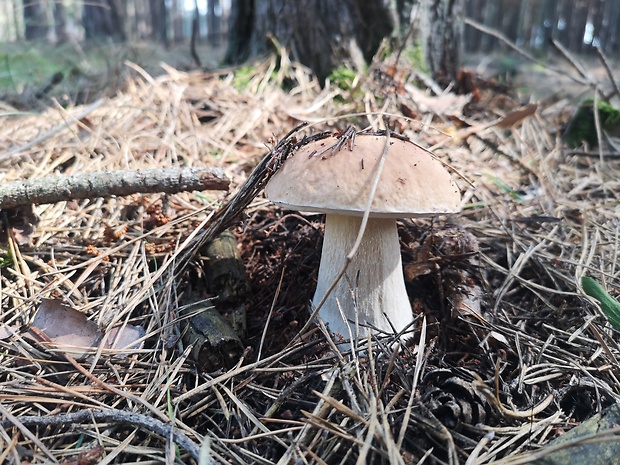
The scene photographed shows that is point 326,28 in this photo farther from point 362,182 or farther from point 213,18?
point 213,18

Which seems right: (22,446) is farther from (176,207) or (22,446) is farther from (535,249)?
(535,249)

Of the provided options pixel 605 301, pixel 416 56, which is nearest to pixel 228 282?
pixel 605 301

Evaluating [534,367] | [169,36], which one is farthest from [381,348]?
[169,36]

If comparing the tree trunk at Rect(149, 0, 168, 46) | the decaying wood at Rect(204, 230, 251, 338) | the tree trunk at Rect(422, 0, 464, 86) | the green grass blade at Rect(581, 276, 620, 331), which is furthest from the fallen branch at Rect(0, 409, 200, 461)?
the tree trunk at Rect(149, 0, 168, 46)

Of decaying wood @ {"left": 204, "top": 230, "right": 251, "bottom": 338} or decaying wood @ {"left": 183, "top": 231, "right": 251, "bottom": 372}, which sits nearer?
decaying wood @ {"left": 183, "top": 231, "right": 251, "bottom": 372}

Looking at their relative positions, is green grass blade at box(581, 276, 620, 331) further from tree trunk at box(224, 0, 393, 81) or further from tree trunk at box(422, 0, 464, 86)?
tree trunk at box(422, 0, 464, 86)

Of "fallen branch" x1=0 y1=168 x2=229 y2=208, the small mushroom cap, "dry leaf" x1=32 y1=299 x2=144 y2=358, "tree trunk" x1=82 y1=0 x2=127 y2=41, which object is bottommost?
"dry leaf" x1=32 y1=299 x2=144 y2=358

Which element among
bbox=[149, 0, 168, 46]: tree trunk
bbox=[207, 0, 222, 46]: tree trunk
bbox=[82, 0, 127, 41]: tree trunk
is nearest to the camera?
bbox=[82, 0, 127, 41]: tree trunk
